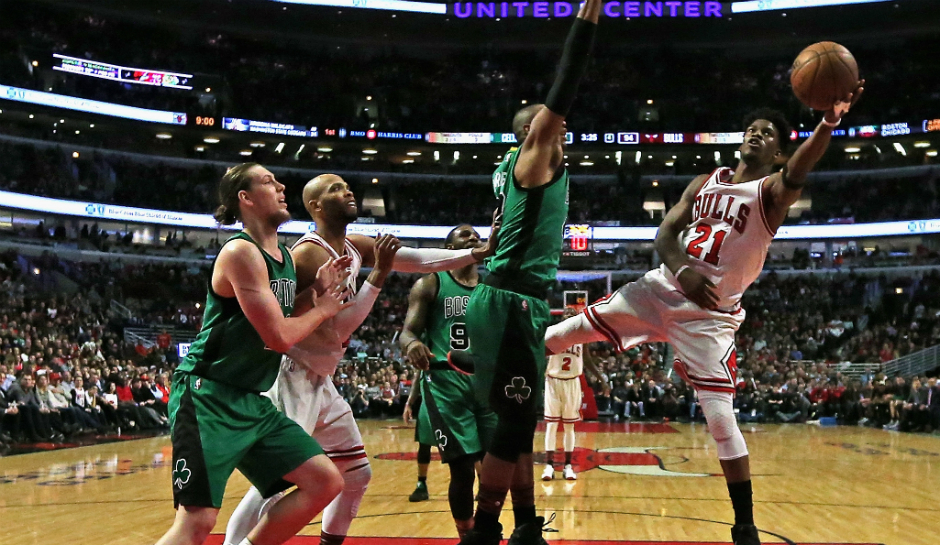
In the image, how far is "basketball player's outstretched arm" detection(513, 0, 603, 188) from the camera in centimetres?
392

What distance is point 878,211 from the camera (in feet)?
120

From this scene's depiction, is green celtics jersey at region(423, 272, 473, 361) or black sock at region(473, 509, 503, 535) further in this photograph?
green celtics jersey at region(423, 272, 473, 361)

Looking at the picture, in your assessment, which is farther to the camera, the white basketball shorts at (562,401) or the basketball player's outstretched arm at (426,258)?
the white basketball shorts at (562,401)

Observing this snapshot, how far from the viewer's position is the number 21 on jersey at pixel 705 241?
5070 millimetres

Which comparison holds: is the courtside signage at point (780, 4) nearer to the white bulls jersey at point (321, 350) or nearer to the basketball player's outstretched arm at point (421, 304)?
the basketball player's outstretched arm at point (421, 304)

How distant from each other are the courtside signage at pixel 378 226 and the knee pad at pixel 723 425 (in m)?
28.2

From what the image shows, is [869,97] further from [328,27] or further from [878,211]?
[328,27]

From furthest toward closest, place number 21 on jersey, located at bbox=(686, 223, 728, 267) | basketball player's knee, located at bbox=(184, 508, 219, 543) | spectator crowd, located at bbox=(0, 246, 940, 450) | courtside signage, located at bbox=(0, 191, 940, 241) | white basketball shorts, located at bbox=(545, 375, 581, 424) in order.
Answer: courtside signage, located at bbox=(0, 191, 940, 241)
spectator crowd, located at bbox=(0, 246, 940, 450)
white basketball shorts, located at bbox=(545, 375, 581, 424)
number 21 on jersey, located at bbox=(686, 223, 728, 267)
basketball player's knee, located at bbox=(184, 508, 219, 543)

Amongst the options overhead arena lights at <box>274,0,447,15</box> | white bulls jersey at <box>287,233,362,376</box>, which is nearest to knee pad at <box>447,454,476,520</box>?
white bulls jersey at <box>287,233,362,376</box>

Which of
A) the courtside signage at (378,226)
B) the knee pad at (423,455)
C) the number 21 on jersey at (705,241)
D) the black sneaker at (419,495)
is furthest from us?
the courtside signage at (378,226)

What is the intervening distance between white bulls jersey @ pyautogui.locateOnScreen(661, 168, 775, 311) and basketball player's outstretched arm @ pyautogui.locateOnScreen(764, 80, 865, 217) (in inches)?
2.7

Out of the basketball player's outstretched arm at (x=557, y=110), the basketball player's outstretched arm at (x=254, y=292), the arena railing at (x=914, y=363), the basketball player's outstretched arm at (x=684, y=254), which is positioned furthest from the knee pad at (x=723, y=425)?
the arena railing at (x=914, y=363)

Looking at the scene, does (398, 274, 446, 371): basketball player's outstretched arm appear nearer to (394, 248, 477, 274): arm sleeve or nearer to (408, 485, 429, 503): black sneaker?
(394, 248, 477, 274): arm sleeve

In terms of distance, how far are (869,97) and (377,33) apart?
74.1ft
